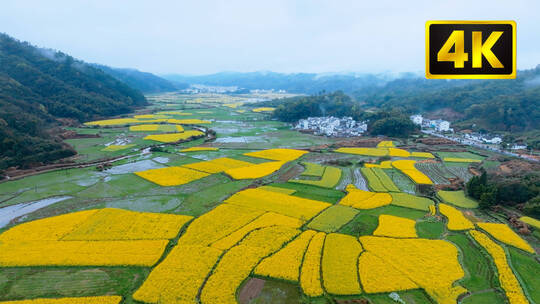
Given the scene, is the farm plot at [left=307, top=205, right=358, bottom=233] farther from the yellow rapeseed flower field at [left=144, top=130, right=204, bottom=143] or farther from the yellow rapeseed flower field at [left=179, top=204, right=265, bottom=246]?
the yellow rapeseed flower field at [left=144, top=130, right=204, bottom=143]

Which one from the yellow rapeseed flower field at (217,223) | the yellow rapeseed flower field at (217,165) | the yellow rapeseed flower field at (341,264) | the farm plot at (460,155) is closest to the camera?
the yellow rapeseed flower field at (341,264)

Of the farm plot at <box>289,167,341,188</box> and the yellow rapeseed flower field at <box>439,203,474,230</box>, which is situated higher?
the farm plot at <box>289,167,341,188</box>

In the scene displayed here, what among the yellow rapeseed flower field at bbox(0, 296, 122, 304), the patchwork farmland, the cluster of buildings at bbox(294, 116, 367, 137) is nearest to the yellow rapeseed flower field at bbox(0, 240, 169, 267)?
the patchwork farmland

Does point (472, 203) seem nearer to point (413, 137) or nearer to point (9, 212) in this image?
point (413, 137)

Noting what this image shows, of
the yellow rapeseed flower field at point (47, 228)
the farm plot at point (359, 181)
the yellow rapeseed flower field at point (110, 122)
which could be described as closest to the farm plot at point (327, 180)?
the farm plot at point (359, 181)

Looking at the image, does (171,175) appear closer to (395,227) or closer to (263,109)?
(395,227)

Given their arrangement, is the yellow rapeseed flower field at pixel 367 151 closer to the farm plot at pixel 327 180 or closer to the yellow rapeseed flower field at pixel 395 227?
the farm plot at pixel 327 180
